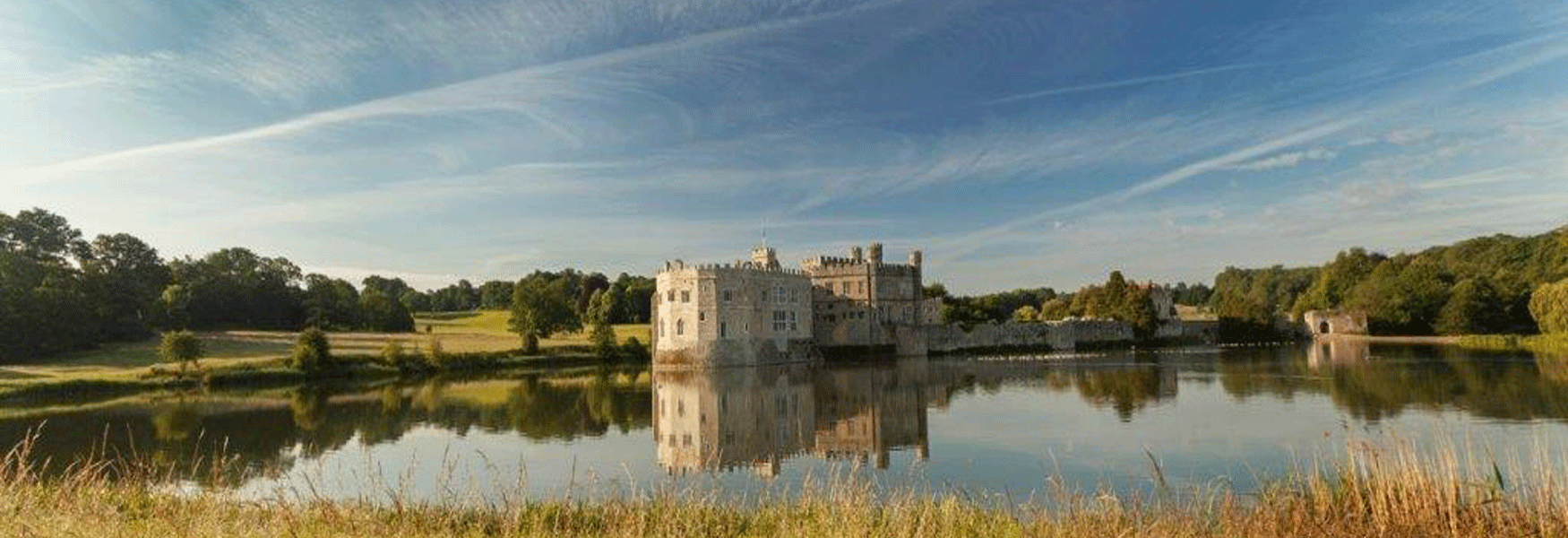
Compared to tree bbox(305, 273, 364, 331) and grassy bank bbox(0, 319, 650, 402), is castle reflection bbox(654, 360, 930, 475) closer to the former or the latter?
grassy bank bbox(0, 319, 650, 402)

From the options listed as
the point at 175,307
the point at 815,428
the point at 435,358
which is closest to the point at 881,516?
the point at 815,428

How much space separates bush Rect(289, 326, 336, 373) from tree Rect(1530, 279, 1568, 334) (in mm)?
56294

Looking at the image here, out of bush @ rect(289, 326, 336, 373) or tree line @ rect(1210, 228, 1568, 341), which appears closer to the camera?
bush @ rect(289, 326, 336, 373)

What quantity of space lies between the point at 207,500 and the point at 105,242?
62805mm

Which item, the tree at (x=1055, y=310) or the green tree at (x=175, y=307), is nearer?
the green tree at (x=175, y=307)

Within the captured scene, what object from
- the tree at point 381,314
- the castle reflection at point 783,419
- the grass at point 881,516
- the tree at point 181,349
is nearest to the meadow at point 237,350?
the tree at point 181,349

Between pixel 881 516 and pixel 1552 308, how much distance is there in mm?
55216

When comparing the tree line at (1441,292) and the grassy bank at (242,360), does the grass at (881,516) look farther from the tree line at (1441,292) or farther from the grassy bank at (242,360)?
the tree line at (1441,292)

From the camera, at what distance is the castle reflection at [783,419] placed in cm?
1708

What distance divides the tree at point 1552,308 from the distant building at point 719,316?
37.4m

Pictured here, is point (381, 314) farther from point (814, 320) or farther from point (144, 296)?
point (814, 320)

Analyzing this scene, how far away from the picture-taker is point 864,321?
5350 centimetres

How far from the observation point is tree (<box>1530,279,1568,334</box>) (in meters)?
48.0

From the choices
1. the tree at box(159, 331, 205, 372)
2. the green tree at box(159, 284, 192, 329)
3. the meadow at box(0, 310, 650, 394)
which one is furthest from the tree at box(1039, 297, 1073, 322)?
the green tree at box(159, 284, 192, 329)
